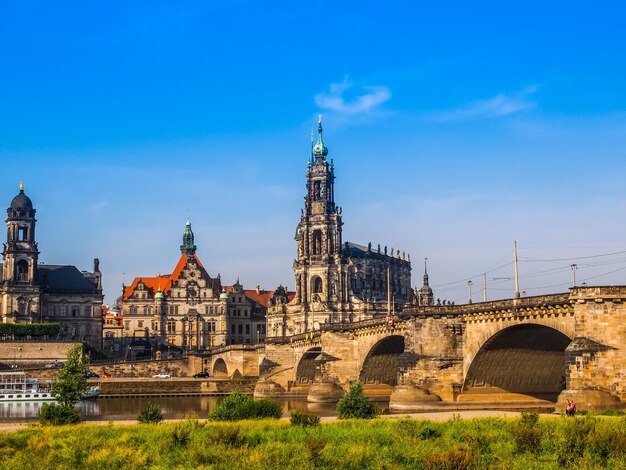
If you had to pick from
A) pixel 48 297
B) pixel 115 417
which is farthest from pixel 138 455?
pixel 48 297

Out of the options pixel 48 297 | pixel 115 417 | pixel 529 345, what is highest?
pixel 48 297

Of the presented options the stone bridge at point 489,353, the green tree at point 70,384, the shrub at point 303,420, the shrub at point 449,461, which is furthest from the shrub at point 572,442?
the green tree at point 70,384

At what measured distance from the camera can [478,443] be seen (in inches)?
1345

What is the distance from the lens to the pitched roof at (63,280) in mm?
149875

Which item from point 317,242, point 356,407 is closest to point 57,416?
point 356,407

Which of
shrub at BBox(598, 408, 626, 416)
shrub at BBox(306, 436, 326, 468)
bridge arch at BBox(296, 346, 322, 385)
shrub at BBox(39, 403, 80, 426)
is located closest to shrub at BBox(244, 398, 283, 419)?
shrub at BBox(39, 403, 80, 426)

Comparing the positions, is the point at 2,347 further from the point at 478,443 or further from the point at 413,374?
the point at 478,443

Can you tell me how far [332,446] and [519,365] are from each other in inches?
1413

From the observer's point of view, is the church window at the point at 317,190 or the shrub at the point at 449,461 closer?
the shrub at the point at 449,461

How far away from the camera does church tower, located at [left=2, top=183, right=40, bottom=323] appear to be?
14300cm

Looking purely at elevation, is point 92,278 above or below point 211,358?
above

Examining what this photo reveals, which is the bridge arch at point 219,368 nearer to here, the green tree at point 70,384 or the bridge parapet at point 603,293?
the green tree at point 70,384

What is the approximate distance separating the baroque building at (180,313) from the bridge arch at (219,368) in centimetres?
A: 2643

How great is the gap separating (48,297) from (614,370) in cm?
11322
